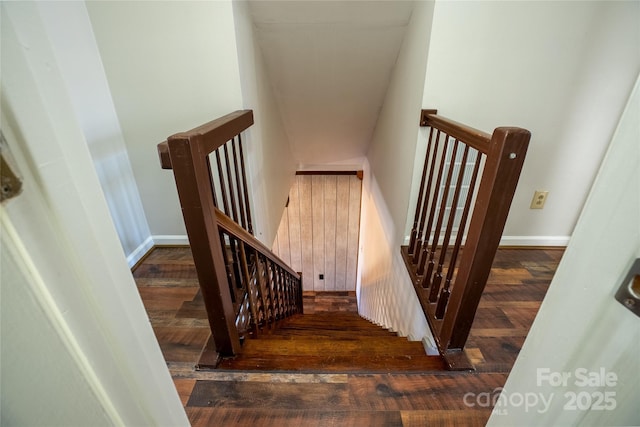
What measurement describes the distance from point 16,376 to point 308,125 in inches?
121

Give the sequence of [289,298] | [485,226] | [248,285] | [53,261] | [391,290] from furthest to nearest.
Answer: [289,298] → [391,290] → [248,285] → [485,226] → [53,261]

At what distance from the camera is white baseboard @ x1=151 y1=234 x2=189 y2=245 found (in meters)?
2.36

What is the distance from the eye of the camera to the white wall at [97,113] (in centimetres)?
154

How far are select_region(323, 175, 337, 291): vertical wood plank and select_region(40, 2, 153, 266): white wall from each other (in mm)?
3555

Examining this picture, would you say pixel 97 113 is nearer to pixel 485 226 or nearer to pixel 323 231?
pixel 485 226

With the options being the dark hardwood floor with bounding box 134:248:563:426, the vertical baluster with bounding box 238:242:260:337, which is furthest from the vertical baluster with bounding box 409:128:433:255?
the vertical baluster with bounding box 238:242:260:337

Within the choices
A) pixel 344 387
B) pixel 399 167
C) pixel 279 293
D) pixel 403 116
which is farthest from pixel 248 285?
pixel 403 116

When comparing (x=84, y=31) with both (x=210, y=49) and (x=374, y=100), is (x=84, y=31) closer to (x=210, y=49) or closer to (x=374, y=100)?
(x=210, y=49)

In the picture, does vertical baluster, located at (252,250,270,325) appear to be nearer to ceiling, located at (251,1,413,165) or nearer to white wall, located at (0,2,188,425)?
white wall, located at (0,2,188,425)

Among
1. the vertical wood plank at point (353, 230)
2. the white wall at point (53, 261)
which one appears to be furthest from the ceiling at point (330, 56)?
the vertical wood plank at point (353, 230)

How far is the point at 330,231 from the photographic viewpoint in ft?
19.5

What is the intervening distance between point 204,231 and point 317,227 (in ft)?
15.9

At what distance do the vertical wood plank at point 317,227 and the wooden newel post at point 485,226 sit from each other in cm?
427

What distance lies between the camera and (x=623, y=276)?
394 mm
